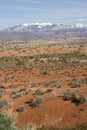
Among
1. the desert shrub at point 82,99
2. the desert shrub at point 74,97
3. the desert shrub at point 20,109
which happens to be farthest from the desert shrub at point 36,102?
the desert shrub at point 82,99

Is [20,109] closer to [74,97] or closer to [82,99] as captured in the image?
[74,97]

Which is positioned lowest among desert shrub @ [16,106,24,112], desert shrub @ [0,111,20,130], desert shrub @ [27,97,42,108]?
desert shrub @ [16,106,24,112]

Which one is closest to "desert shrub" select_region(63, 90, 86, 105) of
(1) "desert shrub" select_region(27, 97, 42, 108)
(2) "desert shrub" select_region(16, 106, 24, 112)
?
(1) "desert shrub" select_region(27, 97, 42, 108)

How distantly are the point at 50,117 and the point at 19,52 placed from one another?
5553 cm

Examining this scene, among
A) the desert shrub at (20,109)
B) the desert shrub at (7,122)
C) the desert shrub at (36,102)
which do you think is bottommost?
the desert shrub at (20,109)

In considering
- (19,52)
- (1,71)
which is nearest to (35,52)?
(19,52)

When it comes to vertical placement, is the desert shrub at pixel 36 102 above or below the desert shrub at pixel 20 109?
above

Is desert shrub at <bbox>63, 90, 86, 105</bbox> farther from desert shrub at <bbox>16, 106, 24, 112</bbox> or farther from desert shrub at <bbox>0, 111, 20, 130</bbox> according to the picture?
desert shrub at <bbox>0, 111, 20, 130</bbox>

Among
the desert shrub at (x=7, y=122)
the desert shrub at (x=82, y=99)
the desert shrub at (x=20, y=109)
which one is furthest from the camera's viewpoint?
the desert shrub at (x=20, y=109)

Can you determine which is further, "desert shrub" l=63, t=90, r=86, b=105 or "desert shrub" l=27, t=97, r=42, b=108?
"desert shrub" l=27, t=97, r=42, b=108

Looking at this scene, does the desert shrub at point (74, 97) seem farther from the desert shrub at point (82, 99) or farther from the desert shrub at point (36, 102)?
the desert shrub at point (36, 102)

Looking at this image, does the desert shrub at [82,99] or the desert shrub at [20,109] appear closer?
the desert shrub at [82,99]

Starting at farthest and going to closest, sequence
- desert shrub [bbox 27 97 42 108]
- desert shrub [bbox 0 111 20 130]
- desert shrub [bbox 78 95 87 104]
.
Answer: desert shrub [bbox 27 97 42 108] → desert shrub [bbox 78 95 87 104] → desert shrub [bbox 0 111 20 130]

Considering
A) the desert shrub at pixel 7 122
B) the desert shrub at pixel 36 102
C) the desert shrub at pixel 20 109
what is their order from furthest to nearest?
the desert shrub at pixel 36 102
the desert shrub at pixel 20 109
the desert shrub at pixel 7 122
